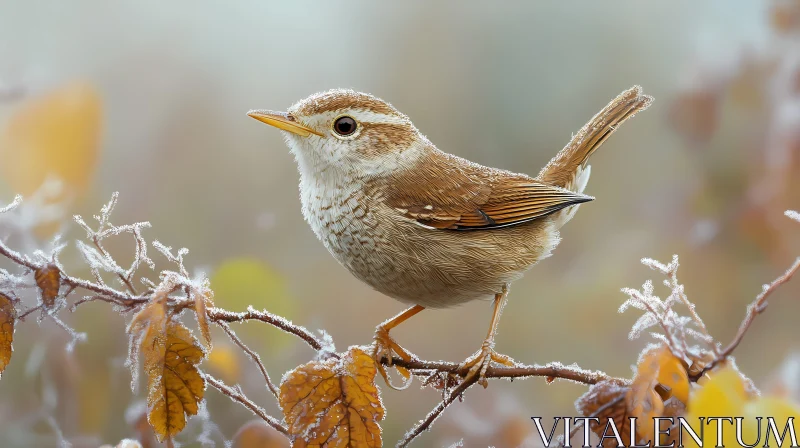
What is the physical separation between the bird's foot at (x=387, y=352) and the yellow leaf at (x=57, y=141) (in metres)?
1.51

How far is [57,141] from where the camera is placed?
2.68 meters

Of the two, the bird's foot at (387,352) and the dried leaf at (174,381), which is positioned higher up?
the bird's foot at (387,352)

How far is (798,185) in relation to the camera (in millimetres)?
2824

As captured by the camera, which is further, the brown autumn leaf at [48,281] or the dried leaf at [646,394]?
the brown autumn leaf at [48,281]

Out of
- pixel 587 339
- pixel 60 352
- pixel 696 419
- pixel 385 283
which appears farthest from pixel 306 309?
pixel 696 419

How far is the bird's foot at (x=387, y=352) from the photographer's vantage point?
62.6 inches

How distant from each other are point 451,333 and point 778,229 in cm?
148

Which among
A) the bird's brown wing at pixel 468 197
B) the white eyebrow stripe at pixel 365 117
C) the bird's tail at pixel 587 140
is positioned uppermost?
the bird's tail at pixel 587 140

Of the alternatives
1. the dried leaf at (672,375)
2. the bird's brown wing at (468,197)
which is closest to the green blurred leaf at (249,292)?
the bird's brown wing at (468,197)

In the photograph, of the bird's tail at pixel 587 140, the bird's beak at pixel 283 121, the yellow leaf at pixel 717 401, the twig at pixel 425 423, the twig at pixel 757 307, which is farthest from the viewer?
the bird's tail at pixel 587 140

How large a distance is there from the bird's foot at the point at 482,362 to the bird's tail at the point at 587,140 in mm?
675

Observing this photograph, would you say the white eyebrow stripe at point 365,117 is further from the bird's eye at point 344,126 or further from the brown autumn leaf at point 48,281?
the brown autumn leaf at point 48,281

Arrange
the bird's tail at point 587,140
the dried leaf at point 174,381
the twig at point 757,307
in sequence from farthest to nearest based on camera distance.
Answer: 1. the bird's tail at point 587,140
2. the dried leaf at point 174,381
3. the twig at point 757,307

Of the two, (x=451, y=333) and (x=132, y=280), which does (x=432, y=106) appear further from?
(x=132, y=280)
